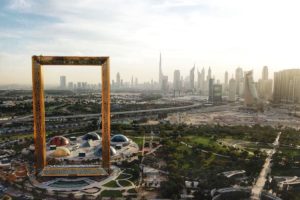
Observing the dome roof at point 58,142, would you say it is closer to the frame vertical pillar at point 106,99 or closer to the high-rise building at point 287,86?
the frame vertical pillar at point 106,99

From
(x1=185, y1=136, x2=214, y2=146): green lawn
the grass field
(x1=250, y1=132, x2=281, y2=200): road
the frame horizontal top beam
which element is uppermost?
the frame horizontal top beam

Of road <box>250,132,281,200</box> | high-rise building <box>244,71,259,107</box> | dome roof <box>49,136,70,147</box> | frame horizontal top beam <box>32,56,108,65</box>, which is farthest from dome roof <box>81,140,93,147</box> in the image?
high-rise building <box>244,71,259,107</box>

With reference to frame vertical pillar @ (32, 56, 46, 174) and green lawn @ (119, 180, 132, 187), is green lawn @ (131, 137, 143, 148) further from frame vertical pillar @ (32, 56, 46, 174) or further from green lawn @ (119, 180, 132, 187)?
frame vertical pillar @ (32, 56, 46, 174)

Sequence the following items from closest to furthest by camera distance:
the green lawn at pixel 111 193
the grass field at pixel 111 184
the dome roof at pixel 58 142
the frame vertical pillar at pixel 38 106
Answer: the green lawn at pixel 111 193 < the grass field at pixel 111 184 < the frame vertical pillar at pixel 38 106 < the dome roof at pixel 58 142

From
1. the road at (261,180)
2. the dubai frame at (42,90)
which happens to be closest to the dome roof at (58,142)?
the dubai frame at (42,90)

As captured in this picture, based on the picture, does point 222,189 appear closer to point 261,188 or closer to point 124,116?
point 261,188

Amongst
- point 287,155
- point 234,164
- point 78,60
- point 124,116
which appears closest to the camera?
point 78,60

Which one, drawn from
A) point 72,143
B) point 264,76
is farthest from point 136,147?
point 264,76
